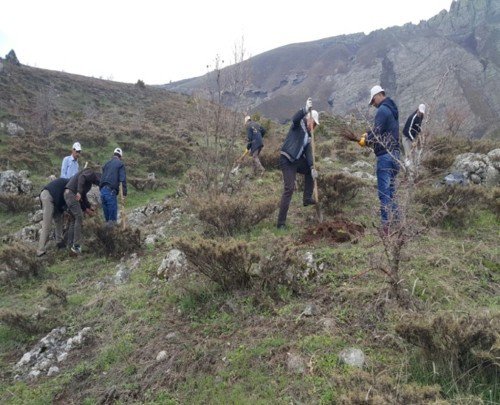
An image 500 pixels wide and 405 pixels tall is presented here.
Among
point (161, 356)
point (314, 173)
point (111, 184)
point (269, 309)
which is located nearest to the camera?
point (161, 356)

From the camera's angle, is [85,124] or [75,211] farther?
[85,124]

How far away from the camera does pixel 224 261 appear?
3.98 metres

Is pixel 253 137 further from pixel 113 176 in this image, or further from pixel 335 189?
pixel 335 189

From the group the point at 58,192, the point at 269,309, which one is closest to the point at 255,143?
the point at 58,192

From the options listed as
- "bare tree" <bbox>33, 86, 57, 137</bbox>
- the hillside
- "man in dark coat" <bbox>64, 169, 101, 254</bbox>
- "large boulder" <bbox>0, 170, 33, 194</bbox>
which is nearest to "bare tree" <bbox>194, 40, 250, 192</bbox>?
the hillside

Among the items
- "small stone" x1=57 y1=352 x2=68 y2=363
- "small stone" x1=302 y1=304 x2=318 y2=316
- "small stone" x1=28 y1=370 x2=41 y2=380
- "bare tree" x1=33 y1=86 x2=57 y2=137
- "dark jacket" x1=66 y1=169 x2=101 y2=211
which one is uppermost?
"bare tree" x1=33 y1=86 x2=57 y2=137

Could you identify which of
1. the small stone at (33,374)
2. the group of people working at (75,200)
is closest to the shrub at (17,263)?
the group of people working at (75,200)

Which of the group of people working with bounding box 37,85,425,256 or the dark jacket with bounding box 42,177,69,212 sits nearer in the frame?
the group of people working with bounding box 37,85,425,256

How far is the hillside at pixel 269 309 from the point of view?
262 cm

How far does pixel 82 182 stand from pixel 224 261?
13.3ft

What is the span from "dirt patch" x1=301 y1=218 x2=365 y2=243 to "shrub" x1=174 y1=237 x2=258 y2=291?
4.21 feet

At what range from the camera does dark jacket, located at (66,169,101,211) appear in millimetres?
6961

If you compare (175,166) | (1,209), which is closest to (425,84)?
(175,166)

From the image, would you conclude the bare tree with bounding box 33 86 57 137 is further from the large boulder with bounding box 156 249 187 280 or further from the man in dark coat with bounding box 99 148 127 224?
the large boulder with bounding box 156 249 187 280
